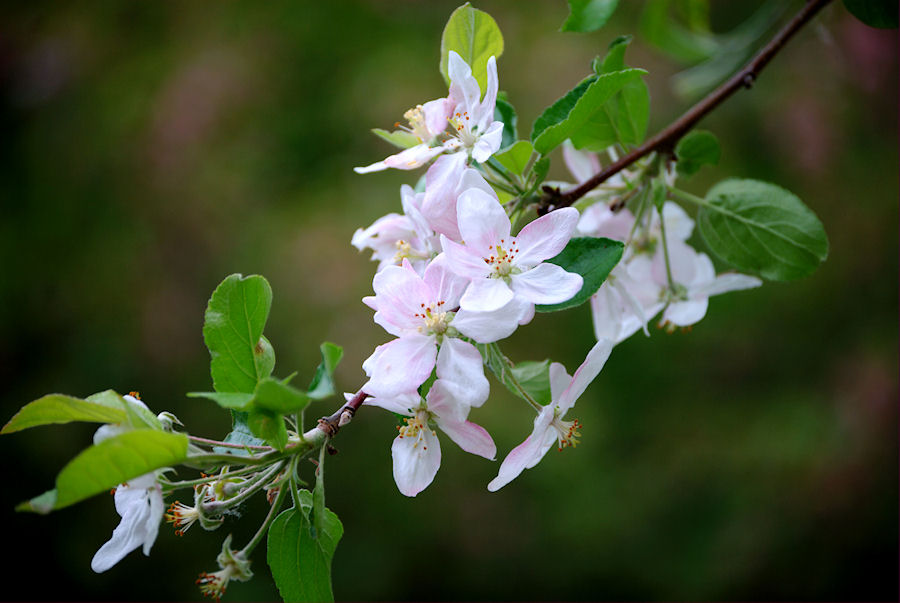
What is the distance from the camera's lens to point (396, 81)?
220 cm

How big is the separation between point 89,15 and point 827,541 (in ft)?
10.1

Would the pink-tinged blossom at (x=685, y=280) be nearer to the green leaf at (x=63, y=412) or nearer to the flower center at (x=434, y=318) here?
the flower center at (x=434, y=318)

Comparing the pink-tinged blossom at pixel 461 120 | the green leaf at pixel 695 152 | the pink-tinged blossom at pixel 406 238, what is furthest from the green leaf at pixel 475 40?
the green leaf at pixel 695 152

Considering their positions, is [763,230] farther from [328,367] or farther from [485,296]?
[328,367]

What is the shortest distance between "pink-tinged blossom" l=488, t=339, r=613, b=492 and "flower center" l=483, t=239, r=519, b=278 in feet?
0.32

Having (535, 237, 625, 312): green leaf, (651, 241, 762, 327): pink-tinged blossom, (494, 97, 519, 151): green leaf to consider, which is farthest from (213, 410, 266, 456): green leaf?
(651, 241, 762, 327): pink-tinged blossom

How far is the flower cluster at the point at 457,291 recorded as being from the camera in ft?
1.73

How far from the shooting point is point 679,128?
0.72m

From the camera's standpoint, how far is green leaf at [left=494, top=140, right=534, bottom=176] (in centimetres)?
63

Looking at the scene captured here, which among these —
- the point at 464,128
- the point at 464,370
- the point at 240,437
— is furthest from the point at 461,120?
the point at 240,437

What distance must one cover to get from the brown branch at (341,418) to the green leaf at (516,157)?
0.26 metres

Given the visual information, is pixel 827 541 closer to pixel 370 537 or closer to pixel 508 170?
pixel 370 537

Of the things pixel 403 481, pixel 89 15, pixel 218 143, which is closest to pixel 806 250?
pixel 403 481

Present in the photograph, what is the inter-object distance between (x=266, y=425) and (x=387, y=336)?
1.29 metres
